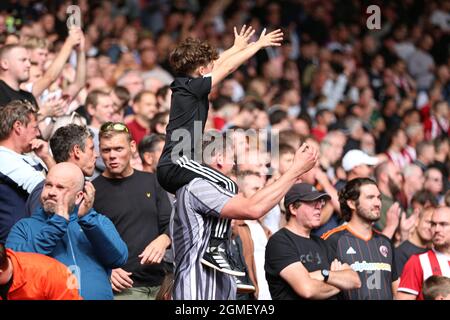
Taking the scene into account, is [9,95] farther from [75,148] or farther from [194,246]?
[194,246]

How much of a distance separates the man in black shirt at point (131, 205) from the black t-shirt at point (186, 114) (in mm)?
1508

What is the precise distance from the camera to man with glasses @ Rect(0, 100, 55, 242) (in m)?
7.76

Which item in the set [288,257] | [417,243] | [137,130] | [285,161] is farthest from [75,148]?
[417,243]

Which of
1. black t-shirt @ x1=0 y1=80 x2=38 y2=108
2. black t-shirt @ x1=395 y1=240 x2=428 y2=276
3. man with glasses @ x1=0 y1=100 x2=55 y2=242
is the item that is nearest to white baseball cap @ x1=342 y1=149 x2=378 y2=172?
black t-shirt @ x1=395 y1=240 x2=428 y2=276

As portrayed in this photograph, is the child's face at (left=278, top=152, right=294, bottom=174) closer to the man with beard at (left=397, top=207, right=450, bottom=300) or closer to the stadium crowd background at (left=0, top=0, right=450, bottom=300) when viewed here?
the stadium crowd background at (left=0, top=0, right=450, bottom=300)

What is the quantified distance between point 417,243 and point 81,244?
4116 mm

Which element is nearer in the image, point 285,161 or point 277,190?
point 277,190

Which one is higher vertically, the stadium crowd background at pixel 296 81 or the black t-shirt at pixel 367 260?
the stadium crowd background at pixel 296 81

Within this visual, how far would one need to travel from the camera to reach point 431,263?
8711 mm

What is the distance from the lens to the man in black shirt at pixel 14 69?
9.40 meters

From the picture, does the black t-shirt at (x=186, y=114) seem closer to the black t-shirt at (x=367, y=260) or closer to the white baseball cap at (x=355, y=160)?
the black t-shirt at (x=367, y=260)

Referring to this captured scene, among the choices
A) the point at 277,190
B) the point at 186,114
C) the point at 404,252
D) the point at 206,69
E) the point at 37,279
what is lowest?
the point at 37,279

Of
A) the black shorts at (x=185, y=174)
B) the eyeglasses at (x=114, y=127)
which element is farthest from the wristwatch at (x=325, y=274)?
the eyeglasses at (x=114, y=127)

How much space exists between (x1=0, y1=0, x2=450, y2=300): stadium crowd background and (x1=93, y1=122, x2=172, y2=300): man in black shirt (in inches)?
29.5
